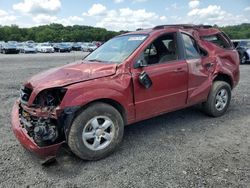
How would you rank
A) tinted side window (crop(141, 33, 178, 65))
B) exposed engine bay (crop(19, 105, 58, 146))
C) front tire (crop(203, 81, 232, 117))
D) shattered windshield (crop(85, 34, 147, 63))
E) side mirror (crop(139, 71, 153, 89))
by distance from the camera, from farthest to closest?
front tire (crop(203, 81, 232, 117)) → tinted side window (crop(141, 33, 178, 65)) → shattered windshield (crop(85, 34, 147, 63)) → side mirror (crop(139, 71, 153, 89)) → exposed engine bay (crop(19, 105, 58, 146))

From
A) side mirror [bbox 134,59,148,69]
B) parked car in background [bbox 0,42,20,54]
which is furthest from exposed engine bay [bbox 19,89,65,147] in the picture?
parked car in background [bbox 0,42,20,54]

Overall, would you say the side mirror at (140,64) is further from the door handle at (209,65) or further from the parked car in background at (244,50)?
the parked car in background at (244,50)

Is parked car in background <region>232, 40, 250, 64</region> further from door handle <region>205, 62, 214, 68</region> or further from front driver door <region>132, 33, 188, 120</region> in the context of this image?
front driver door <region>132, 33, 188, 120</region>

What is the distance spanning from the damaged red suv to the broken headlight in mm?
13

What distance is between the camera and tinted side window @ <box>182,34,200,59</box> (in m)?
5.18

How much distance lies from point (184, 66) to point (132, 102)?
130 centimetres

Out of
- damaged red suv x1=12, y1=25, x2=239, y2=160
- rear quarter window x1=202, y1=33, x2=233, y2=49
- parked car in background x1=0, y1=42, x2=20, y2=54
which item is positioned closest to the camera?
damaged red suv x1=12, y1=25, x2=239, y2=160

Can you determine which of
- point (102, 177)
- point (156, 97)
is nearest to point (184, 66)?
point (156, 97)

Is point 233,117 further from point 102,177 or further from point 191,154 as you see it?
point 102,177

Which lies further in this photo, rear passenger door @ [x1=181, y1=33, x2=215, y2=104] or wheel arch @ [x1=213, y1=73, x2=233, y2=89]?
wheel arch @ [x1=213, y1=73, x2=233, y2=89]

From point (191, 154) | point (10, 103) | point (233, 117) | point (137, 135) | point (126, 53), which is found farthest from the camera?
point (10, 103)

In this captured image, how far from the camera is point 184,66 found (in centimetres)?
498

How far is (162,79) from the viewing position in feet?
15.2

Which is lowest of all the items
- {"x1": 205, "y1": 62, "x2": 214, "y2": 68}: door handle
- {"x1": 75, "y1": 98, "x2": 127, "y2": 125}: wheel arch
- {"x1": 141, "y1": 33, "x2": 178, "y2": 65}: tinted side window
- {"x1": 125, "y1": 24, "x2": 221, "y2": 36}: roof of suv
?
{"x1": 75, "y1": 98, "x2": 127, "y2": 125}: wheel arch
